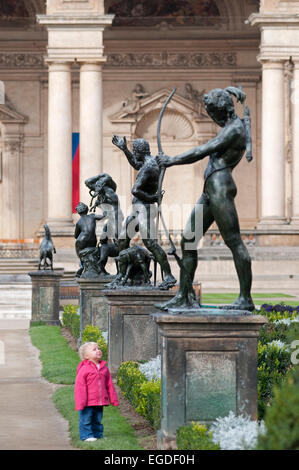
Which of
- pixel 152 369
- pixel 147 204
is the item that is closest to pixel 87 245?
pixel 147 204

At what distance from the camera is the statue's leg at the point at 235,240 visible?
934 cm

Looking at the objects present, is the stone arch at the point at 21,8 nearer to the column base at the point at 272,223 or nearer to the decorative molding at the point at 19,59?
the decorative molding at the point at 19,59

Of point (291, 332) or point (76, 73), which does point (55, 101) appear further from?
point (291, 332)

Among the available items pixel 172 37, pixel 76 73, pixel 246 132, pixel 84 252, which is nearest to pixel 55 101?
pixel 76 73

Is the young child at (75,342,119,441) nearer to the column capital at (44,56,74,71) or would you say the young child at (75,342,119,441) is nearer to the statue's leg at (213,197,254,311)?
the statue's leg at (213,197,254,311)

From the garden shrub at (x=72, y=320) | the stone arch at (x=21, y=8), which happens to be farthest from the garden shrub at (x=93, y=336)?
the stone arch at (x=21, y=8)

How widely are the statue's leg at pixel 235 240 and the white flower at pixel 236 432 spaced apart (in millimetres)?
1141

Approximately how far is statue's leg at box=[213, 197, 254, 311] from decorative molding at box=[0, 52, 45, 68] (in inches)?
1453

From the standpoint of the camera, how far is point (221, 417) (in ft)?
29.6

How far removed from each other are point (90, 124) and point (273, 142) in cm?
704

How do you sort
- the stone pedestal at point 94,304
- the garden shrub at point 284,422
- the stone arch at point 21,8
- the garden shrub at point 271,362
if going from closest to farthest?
the garden shrub at point 284,422 < the garden shrub at point 271,362 < the stone pedestal at point 94,304 < the stone arch at point 21,8

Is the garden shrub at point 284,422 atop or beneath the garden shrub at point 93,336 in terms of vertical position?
atop

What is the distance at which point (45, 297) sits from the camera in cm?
2272

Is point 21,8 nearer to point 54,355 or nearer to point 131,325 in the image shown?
point 54,355
